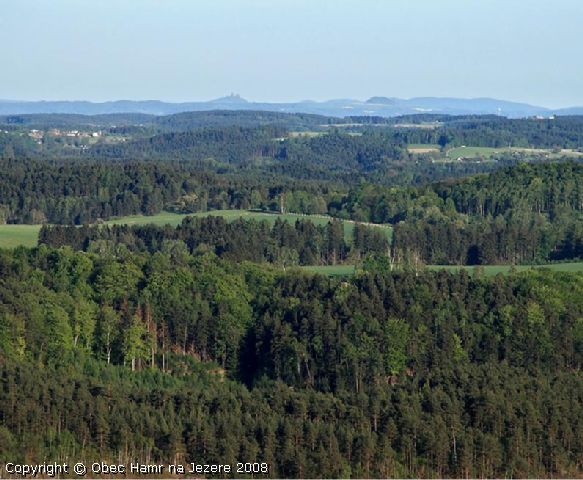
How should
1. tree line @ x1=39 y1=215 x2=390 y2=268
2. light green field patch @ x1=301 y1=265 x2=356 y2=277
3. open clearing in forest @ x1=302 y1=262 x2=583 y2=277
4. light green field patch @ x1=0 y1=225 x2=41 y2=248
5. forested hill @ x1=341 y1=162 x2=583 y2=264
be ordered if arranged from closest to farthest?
open clearing in forest @ x1=302 y1=262 x2=583 y2=277 < light green field patch @ x1=301 y1=265 x2=356 y2=277 < tree line @ x1=39 y1=215 x2=390 y2=268 < light green field patch @ x1=0 y1=225 x2=41 y2=248 < forested hill @ x1=341 y1=162 x2=583 y2=264

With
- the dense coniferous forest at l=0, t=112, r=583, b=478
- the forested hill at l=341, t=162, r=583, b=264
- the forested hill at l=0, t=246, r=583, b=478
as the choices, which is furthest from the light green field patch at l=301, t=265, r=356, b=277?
the forested hill at l=0, t=246, r=583, b=478

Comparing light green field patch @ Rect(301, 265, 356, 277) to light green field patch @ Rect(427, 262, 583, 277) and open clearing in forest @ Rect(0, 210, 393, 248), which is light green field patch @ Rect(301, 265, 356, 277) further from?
open clearing in forest @ Rect(0, 210, 393, 248)

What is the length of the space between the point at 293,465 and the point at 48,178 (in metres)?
90.6

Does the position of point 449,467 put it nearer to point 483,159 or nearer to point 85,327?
point 85,327

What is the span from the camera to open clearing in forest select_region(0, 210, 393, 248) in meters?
91.9

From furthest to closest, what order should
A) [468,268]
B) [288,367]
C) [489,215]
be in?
1. [489,215]
2. [468,268]
3. [288,367]

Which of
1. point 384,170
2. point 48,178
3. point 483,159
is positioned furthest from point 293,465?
point 483,159

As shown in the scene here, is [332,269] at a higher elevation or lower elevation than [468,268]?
lower

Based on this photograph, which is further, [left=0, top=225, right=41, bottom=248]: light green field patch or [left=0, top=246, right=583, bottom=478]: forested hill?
[left=0, top=225, right=41, bottom=248]: light green field patch

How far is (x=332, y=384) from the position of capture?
53438 millimetres

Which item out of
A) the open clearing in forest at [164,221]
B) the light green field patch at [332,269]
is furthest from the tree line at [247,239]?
the light green field patch at [332,269]

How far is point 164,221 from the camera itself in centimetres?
10731

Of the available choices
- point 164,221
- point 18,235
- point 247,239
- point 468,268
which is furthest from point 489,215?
point 18,235

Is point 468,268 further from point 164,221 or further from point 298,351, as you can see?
point 164,221
